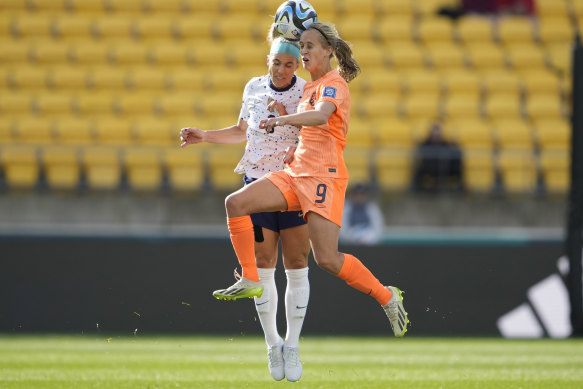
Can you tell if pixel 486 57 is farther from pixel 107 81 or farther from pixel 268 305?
pixel 268 305

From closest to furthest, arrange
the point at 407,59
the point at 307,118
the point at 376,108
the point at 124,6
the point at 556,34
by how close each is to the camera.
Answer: the point at 307,118 < the point at 376,108 < the point at 407,59 < the point at 556,34 < the point at 124,6

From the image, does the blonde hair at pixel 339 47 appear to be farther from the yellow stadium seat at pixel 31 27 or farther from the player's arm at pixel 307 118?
the yellow stadium seat at pixel 31 27

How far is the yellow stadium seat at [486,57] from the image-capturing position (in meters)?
15.2

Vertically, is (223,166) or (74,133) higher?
(74,133)

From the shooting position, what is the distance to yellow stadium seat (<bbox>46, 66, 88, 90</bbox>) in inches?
Result: 574

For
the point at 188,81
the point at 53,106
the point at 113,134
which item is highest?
the point at 188,81

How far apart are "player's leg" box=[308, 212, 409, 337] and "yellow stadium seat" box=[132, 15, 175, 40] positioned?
10.8m

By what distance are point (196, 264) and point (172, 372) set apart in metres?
3.02

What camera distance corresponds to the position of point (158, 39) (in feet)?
51.5

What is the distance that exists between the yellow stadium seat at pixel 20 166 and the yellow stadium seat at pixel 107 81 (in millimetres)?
2380

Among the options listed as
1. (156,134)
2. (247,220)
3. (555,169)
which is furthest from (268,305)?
(156,134)

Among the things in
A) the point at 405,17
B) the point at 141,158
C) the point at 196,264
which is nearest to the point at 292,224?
the point at 196,264

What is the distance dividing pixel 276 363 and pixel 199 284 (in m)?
4.11

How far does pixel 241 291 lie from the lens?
5375 mm
